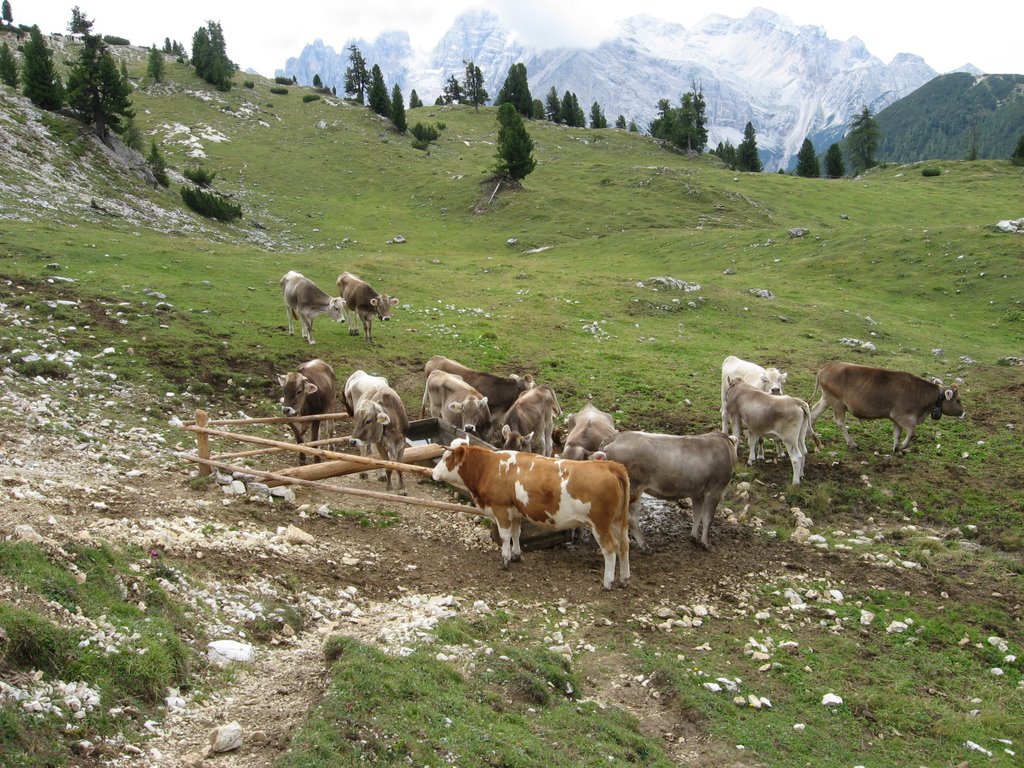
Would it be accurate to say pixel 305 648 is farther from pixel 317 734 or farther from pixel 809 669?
pixel 809 669

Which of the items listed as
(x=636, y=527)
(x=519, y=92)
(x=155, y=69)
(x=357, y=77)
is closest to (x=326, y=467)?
(x=636, y=527)

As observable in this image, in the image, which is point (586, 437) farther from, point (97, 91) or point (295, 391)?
point (97, 91)

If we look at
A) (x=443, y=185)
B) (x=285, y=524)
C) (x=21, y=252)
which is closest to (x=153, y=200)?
(x=21, y=252)

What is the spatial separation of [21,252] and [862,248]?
3908cm

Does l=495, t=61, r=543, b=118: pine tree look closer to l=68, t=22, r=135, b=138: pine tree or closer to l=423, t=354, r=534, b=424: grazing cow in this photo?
l=68, t=22, r=135, b=138: pine tree

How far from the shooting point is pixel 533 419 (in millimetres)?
14867

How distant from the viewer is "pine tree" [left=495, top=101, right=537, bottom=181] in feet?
191

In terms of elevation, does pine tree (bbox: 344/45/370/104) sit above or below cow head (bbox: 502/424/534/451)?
above

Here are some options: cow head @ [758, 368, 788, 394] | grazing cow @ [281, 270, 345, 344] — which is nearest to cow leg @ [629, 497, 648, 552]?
cow head @ [758, 368, 788, 394]

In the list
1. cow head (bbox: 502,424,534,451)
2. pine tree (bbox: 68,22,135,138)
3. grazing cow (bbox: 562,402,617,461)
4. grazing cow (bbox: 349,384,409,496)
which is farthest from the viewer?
pine tree (bbox: 68,22,135,138)

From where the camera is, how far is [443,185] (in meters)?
61.8

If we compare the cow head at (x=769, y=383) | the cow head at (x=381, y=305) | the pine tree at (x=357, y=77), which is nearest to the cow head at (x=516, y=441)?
the cow head at (x=769, y=383)

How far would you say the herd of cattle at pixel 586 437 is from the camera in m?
10.5

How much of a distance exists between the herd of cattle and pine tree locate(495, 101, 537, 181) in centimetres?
4107
